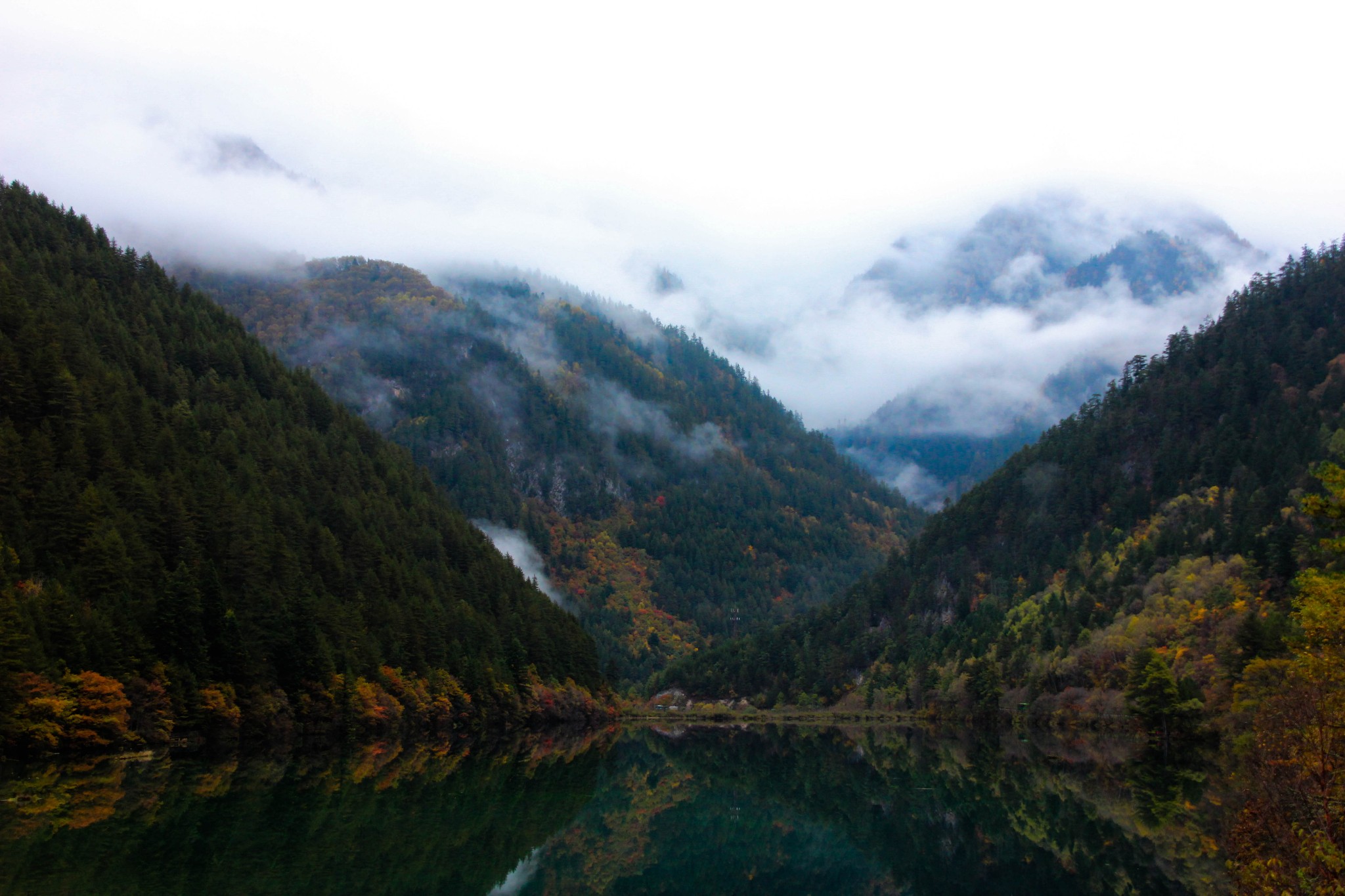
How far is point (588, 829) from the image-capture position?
47312 mm

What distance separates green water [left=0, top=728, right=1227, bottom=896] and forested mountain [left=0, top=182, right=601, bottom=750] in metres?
10.5

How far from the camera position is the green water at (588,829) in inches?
1292

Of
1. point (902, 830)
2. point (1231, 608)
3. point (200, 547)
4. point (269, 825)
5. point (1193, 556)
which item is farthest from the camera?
point (1193, 556)

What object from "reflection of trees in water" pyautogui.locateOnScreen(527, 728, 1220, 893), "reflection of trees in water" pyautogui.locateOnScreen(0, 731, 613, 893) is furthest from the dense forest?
"reflection of trees in water" pyautogui.locateOnScreen(0, 731, 613, 893)

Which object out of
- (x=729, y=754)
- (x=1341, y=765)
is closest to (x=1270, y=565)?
(x=729, y=754)

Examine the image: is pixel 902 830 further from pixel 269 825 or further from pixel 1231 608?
pixel 1231 608

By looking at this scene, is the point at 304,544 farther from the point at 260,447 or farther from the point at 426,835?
the point at 426,835

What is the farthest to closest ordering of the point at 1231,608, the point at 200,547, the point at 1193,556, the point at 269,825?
the point at 1193,556, the point at 1231,608, the point at 200,547, the point at 269,825

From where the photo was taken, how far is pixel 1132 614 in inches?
5586

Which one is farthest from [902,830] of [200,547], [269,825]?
[200,547]

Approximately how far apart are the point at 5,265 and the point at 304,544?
48544 millimetres

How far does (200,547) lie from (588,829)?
61862 mm

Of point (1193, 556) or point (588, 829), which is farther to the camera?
point (1193, 556)

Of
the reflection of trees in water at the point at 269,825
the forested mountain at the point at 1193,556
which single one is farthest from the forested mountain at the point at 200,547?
the forested mountain at the point at 1193,556
